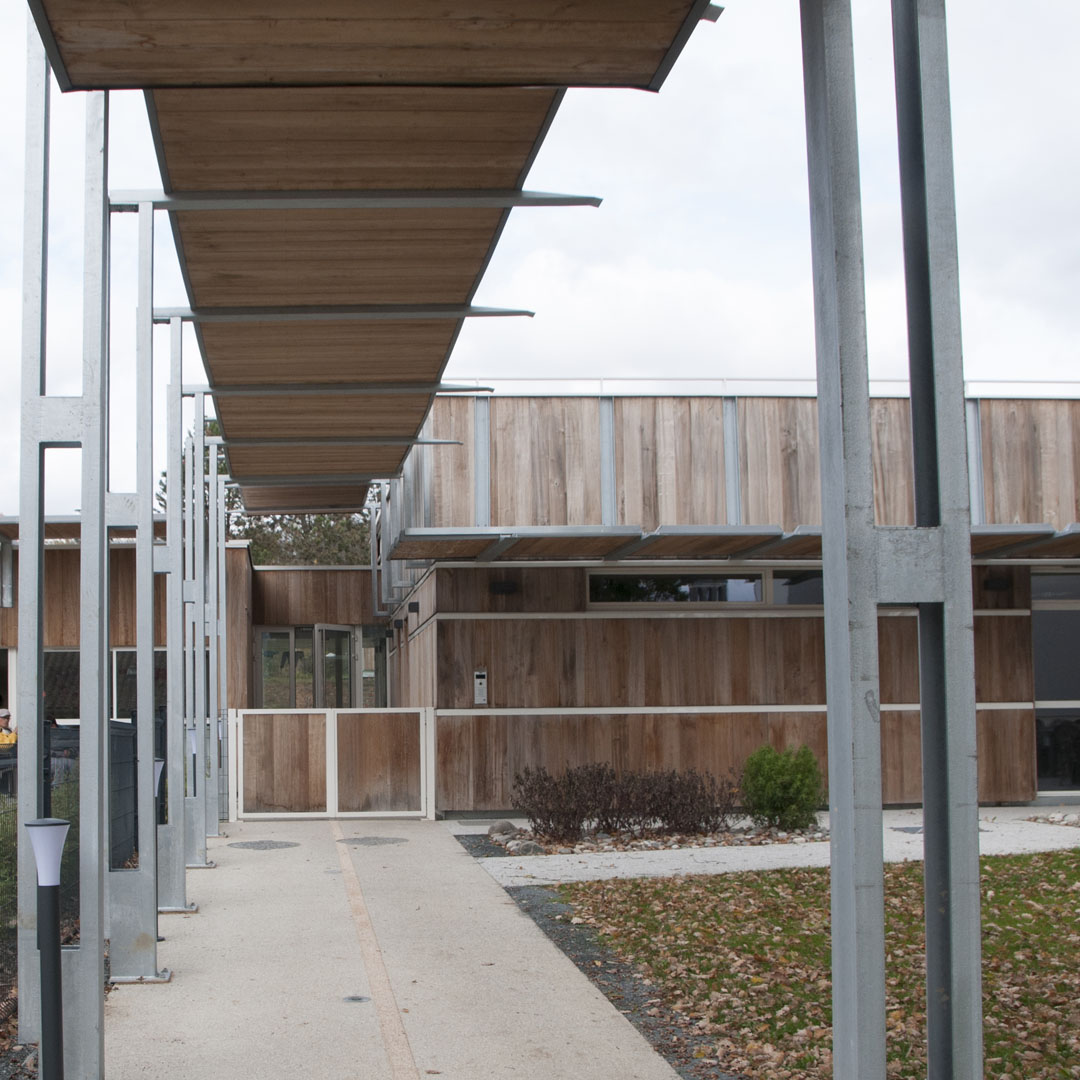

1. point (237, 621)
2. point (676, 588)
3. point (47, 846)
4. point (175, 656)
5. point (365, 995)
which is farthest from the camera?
point (237, 621)

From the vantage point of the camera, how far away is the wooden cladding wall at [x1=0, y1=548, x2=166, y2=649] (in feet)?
69.9

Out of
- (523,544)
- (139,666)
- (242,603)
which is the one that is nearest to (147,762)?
(139,666)

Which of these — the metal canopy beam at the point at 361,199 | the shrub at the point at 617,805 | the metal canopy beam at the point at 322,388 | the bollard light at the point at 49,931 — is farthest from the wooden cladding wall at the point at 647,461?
the bollard light at the point at 49,931

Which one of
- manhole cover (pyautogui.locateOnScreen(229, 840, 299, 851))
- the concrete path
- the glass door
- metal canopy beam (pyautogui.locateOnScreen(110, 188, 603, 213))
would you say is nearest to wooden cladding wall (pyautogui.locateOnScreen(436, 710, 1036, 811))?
manhole cover (pyautogui.locateOnScreen(229, 840, 299, 851))

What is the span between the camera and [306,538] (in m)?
48.7

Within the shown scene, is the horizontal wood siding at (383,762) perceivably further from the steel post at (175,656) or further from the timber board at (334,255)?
the timber board at (334,255)

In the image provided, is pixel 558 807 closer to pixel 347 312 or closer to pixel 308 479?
pixel 308 479

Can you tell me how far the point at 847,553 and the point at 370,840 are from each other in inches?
453

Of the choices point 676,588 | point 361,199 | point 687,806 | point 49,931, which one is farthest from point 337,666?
point 49,931

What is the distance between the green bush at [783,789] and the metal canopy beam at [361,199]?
346 inches

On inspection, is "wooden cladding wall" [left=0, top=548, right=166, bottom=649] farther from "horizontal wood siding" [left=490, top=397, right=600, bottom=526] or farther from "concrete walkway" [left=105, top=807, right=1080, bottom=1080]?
"concrete walkway" [left=105, top=807, right=1080, bottom=1080]

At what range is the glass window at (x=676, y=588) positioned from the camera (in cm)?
1689

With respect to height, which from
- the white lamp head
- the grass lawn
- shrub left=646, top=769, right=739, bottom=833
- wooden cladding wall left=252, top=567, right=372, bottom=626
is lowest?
the grass lawn

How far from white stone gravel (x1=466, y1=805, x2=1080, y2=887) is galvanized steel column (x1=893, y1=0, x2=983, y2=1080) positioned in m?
7.39
